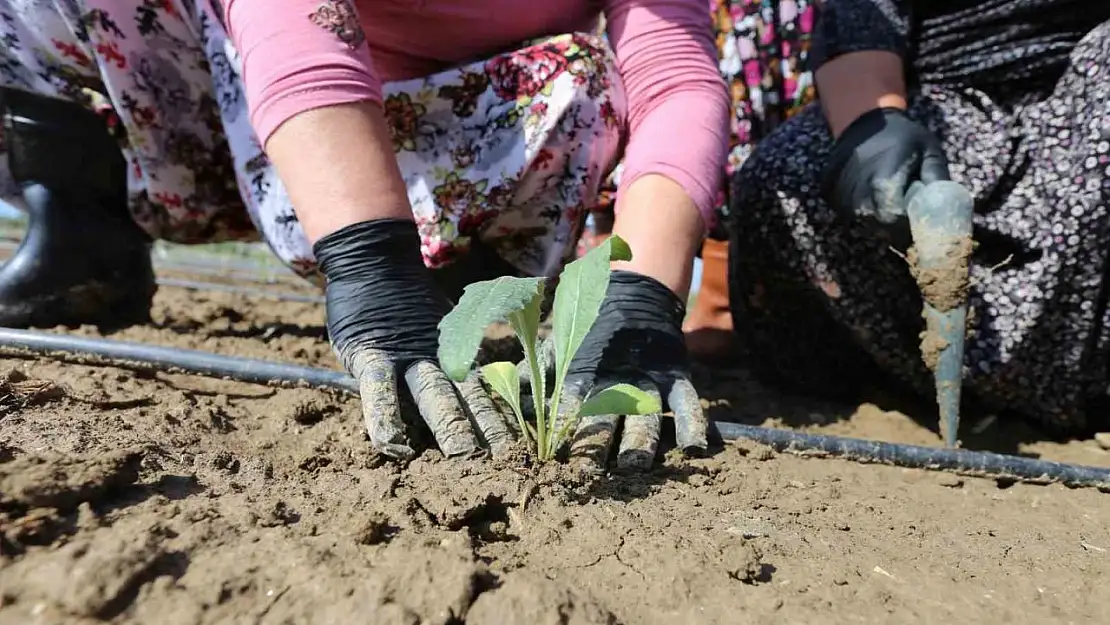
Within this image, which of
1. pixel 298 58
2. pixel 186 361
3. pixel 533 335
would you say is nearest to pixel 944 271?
pixel 533 335

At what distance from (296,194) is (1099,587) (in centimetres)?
98

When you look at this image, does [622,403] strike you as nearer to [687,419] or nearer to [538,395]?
[538,395]

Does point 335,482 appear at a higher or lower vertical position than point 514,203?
lower

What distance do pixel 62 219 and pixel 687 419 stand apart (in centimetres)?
132

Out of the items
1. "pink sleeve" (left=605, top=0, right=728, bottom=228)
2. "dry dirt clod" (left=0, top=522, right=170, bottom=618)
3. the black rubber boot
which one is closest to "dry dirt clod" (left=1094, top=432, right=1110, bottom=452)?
"pink sleeve" (left=605, top=0, right=728, bottom=228)

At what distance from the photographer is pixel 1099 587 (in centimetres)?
72

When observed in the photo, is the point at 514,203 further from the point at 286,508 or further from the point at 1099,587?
the point at 1099,587

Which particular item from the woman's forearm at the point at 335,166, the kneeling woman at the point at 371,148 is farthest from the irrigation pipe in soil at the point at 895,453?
the woman's forearm at the point at 335,166

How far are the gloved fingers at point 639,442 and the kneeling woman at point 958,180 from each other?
2.00ft

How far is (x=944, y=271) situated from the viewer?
3.91ft

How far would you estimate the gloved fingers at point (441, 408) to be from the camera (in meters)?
0.87

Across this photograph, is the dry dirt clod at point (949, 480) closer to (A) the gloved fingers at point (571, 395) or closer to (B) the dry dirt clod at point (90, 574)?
(A) the gloved fingers at point (571, 395)

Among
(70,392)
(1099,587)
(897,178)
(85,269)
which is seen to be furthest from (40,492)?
(897,178)

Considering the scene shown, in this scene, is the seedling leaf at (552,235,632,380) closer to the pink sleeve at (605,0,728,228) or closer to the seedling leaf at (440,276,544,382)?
the seedling leaf at (440,276,544,382)
